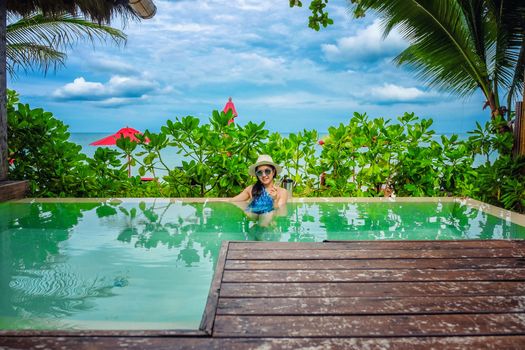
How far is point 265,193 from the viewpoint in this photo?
6.01 metres

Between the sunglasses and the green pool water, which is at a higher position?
the sunglasses

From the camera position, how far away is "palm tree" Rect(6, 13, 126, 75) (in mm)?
11273

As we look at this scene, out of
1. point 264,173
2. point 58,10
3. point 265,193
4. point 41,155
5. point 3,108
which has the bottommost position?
point 265,193

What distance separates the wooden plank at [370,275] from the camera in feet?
9.09

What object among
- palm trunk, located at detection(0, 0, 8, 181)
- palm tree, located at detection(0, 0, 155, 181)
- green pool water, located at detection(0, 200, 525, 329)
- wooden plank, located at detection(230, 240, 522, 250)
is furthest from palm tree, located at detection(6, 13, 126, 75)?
wooden plank, located at detection(230, 240, 522, 250)

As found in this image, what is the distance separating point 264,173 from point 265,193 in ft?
0.84

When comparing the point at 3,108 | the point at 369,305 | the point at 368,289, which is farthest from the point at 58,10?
the point at 369,305

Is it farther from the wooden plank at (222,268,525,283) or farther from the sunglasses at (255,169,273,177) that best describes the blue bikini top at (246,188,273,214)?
the wooden plank at (222,268,525,283)

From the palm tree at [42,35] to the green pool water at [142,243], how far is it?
649 centimetres

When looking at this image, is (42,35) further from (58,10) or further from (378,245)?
(378,245)

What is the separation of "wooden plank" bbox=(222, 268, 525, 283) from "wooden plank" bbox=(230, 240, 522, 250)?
0.52 metres

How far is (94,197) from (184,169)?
139cm

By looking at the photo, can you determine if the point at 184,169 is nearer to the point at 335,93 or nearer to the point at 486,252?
the point at 486,252

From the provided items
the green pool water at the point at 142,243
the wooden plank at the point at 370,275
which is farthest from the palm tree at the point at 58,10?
the wooden plank at the point at 370,275
